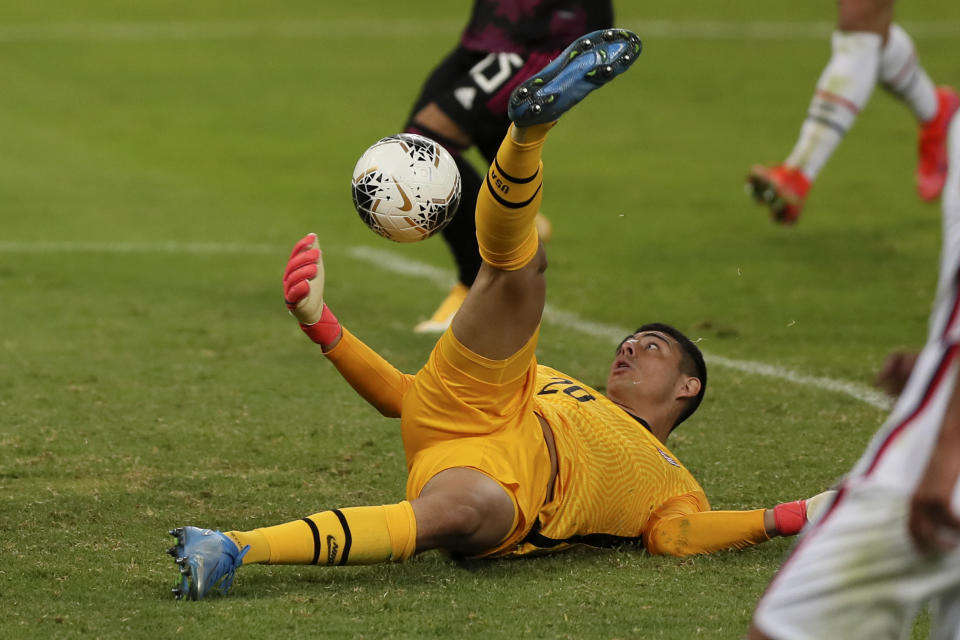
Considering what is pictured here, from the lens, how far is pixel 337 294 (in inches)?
335

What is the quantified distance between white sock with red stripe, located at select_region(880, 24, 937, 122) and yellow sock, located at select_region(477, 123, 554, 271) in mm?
3026

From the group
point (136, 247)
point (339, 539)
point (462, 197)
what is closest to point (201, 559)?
point (339, 539)

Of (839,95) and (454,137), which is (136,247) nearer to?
(454,137)

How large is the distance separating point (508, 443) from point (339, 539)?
1.83 ft

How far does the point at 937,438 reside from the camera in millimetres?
2281

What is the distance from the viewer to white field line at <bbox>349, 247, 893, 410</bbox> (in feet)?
20.4

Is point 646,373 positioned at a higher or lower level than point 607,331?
higher

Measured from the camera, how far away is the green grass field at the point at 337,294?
12.7 feet

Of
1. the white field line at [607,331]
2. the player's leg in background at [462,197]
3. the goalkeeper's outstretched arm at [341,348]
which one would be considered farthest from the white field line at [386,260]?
the goalkeeper's outstretched arm at [341,348]

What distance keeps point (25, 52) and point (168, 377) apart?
13.3 meters

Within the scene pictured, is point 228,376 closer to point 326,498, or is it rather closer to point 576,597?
point 326,498

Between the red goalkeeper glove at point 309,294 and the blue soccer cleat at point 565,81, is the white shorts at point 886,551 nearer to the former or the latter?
the blue soccer cleat at point 565,81

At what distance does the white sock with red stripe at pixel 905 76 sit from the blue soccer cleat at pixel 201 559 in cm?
392

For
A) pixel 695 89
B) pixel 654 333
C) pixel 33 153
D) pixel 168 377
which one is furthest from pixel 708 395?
pixel 695 89
